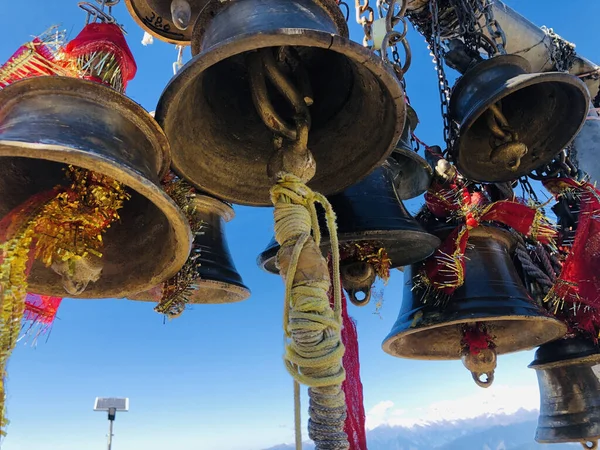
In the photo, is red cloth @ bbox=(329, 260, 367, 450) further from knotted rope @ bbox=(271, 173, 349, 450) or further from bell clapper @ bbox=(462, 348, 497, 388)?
bell clapper @ bbox=(462, 348, 497, 388)

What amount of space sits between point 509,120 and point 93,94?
6.79 feet

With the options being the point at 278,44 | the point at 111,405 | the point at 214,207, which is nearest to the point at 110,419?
the point at 111,405

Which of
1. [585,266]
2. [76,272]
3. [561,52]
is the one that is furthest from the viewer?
[561,52]

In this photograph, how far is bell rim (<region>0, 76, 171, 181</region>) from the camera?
1.29 metres

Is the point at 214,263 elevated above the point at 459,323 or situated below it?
above

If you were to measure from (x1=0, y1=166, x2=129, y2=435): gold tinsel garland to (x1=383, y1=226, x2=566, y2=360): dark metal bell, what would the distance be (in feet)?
5.13

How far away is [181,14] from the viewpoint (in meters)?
2.25

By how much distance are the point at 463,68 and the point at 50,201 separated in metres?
2.57

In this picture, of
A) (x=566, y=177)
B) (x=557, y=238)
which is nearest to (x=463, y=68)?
(x=566, y=177)

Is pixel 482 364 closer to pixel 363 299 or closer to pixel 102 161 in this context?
pixel 363 299

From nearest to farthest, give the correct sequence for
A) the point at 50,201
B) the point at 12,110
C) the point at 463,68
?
the point at 12,110 < the point at 50,201 < the point at 463,68

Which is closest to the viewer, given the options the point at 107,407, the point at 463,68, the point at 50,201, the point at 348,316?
the point at 50,201

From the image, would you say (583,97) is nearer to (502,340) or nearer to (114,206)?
(502,340)

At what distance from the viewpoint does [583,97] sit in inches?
89.7
